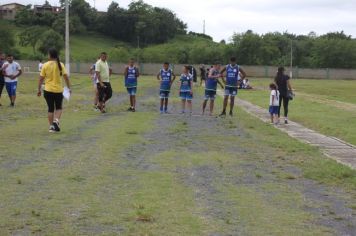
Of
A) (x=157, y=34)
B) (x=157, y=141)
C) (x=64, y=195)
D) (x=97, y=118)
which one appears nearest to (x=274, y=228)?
(x=64, y=195)

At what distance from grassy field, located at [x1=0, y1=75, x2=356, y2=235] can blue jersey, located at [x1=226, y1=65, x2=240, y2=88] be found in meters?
5.28

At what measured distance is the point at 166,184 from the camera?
826cm

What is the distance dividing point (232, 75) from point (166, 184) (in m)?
11.8

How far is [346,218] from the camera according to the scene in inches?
273

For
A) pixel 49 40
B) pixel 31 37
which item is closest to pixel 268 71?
pixel 49 40

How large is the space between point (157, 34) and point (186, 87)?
135 meters

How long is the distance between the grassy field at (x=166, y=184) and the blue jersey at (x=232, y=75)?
528 centimetres

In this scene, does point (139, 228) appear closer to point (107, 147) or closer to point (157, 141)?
point (107, 147)

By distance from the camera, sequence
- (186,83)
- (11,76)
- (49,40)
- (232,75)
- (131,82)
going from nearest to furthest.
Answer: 1. (232,75)
2. (186,83)
3. (131,82)
4. (11,76)
5. (49,40)

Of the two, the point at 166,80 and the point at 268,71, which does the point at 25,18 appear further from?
the point at 166,80

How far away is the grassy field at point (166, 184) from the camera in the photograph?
20.9 feet

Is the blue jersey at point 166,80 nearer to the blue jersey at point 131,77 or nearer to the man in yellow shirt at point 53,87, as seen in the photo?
the blue jersey at point 131,77

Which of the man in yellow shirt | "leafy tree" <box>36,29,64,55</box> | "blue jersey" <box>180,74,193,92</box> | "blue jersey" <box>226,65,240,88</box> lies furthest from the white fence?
the man in yellow shirt

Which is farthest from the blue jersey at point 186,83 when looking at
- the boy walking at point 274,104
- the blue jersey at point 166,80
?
the boy walking at point 274,104
